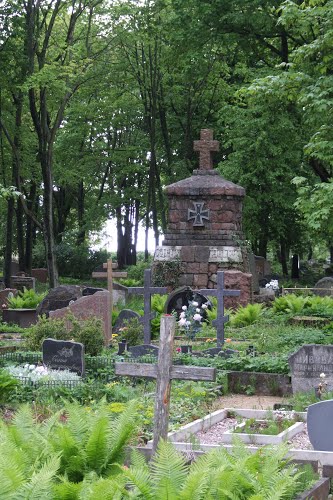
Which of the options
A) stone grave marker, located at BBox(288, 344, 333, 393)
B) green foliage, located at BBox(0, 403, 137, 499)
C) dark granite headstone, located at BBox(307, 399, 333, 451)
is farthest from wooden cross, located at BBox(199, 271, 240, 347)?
green foliage, located at BBox(0, 403, 137, 499)

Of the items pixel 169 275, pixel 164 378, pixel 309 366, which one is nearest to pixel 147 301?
pixel 309 366

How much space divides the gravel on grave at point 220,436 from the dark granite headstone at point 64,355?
111 inches

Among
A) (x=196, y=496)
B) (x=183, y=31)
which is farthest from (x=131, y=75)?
(x=196, y=496)

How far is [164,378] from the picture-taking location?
7.64m

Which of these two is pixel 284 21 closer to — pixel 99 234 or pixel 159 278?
pixel 159 278

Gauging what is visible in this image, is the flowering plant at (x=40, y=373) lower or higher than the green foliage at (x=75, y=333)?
lower

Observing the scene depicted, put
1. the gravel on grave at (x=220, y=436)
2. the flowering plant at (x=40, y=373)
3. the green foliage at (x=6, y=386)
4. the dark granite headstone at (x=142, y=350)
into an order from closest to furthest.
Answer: the gravel on grave at (x=220, y=436) < the green foliage at (x=6, y=386) < the flowering plant at (x=40, y=373) < the dark granite headstone at (x=142, y=350)

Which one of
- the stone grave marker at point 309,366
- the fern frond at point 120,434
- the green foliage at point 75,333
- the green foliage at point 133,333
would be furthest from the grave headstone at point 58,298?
the fern frond at point 120,434

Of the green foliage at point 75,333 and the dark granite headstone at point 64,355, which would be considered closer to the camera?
the dark granite headstone at point 64,355

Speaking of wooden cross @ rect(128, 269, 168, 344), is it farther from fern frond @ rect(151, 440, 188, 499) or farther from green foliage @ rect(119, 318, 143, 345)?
fern frond @ rect(151, 440, 188, 499)

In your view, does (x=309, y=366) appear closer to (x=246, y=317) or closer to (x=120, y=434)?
(x=120, y=434)

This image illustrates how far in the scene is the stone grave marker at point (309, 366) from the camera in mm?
12242

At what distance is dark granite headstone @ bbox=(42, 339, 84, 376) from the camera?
12.7 meters

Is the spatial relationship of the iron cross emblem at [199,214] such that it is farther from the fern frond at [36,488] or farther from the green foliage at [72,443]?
the fern frond at [36,488]
